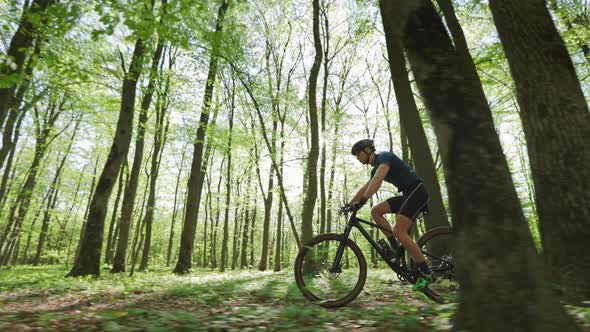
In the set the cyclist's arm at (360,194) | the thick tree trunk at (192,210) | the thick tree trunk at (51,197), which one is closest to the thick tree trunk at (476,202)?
the cyclist's arm at (360,194)

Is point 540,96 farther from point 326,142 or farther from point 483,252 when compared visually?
point 326,142

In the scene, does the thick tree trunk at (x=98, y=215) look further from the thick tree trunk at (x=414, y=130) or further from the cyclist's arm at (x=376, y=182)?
the cyclist's arm at (x=376, y=182)

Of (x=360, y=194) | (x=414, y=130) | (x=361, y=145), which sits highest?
(x=414, y=130)

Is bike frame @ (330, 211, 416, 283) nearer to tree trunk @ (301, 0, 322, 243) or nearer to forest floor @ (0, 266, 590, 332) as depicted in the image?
forest floor @ (0, 266, 590, 332)

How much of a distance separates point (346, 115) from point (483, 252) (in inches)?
800

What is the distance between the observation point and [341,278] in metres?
4.99

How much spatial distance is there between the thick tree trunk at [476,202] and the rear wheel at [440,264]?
246 centimetres

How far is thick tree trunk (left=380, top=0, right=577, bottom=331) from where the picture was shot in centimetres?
238

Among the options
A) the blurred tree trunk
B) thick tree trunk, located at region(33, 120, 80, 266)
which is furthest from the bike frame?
thick tree trunk, located at region(33, 120, 80, 266)

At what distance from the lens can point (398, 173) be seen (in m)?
4.96

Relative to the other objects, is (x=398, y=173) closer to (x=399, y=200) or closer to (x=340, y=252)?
(x=399, y=200)

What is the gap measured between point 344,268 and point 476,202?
271cm

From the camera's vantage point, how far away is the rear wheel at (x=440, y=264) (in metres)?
4.93

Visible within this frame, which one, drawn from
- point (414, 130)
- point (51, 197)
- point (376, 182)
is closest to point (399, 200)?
point (376, 182)
